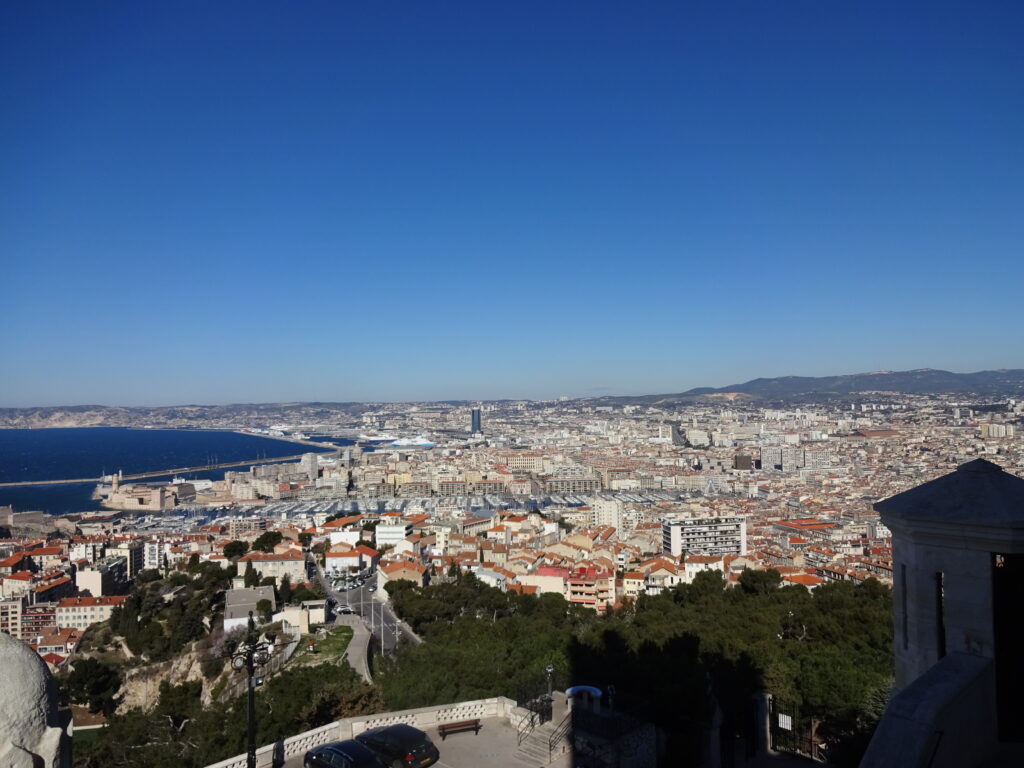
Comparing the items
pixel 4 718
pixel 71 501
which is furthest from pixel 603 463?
pixel 4 718

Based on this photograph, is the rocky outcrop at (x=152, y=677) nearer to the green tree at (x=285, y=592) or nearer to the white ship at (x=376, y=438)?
the green tree at (x=285, y=592)

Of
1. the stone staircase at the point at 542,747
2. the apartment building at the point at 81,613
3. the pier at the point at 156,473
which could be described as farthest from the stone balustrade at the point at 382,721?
the pier at the point at 156,473

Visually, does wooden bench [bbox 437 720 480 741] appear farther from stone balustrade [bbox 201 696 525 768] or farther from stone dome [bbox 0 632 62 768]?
stone dome [bbox 0 632 62 768]

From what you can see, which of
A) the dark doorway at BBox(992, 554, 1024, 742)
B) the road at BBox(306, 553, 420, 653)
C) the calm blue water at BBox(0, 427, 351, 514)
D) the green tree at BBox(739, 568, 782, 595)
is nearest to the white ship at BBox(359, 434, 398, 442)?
the calm blue water at BBox(0, 427, 351, 514)

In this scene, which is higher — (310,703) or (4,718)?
(4,718)

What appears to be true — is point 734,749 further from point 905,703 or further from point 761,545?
point 761,545

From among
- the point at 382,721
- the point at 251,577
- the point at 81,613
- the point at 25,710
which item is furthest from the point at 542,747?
the point at 81,613
